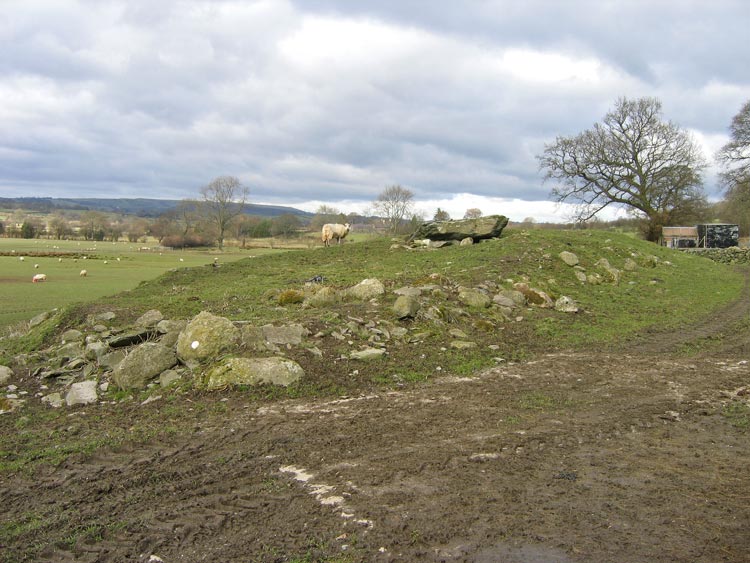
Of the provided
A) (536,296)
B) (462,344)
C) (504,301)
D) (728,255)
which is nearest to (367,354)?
(462,344)

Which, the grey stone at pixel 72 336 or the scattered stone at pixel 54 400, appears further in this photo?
the grey stone at pixel 72 336

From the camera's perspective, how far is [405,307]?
1098 centimetres

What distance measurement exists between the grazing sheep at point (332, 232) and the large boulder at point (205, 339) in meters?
19.4

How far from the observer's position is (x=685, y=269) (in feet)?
74.9

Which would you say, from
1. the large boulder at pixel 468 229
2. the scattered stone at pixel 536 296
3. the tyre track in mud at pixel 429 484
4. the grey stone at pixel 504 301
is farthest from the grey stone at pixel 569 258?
the tyre track in mud at pixel 429 484

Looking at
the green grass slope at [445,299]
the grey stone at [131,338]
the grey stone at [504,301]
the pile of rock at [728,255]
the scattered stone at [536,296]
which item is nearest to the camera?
the grey stone at [131,338]

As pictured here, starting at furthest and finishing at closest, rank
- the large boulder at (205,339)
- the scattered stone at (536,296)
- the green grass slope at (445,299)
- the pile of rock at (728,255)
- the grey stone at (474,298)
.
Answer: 1. the pile of rock at (728,255)
2. the scattered stone at (536,296)
3. the grey stone at (474,298)
4. the green grass slope at (445,299)
5. the large boulder at (205,339)

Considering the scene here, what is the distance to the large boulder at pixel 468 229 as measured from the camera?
2189 centimetres

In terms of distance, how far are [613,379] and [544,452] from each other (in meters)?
3.63

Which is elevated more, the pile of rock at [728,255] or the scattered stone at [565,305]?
the pile of rock at [728,255]

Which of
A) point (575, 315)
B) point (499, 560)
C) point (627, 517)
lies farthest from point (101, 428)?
point (575, 315)

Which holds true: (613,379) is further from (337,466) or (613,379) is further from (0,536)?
→ (0,536)

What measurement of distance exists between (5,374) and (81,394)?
66.4 inches

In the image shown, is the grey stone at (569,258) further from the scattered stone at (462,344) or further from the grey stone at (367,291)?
the scattered stone at (462,344)
